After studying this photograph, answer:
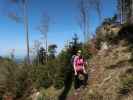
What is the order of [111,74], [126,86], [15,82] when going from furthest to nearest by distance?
[15,82]
[111,74]
[126,86]

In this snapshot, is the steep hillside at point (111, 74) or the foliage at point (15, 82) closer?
the steep hillside at point (111, 74)

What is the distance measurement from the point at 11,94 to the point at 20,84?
2.76 ft

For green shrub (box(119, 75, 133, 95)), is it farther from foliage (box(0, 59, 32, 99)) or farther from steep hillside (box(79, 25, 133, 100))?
foliage (box(0, 59, 32, 99))

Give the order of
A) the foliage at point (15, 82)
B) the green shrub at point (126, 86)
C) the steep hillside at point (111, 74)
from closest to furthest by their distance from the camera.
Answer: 1. the green shrub at point (126, 86)
2. the steep hillside at point (111, 74)
3. the foliage at point (15, 82)

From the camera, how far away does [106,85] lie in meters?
12.4

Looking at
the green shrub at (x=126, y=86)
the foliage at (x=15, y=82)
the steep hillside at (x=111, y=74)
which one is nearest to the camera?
Result: the green shrub at (x=126, y=86)

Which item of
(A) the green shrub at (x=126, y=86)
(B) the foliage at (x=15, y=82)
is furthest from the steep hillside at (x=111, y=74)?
(B) the foliage at (x=15, y=82)

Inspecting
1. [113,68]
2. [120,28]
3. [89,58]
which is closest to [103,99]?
[113,68]

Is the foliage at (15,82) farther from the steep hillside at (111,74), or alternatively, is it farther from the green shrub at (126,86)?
the green shrub at (126,86)

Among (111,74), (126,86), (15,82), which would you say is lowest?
(15,82)

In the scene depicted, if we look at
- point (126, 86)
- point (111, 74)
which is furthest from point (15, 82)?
point (126, 86)

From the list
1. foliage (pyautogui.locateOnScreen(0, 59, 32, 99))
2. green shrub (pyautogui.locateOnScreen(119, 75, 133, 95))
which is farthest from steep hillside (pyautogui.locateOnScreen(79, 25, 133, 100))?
foliage (pyautogui.locateOnScreen(0, 59, 32, 99))

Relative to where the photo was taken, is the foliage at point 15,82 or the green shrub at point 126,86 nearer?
the green shrub at point 126,86

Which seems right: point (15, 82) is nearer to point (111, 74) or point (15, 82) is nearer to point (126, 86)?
point (111, 74)
